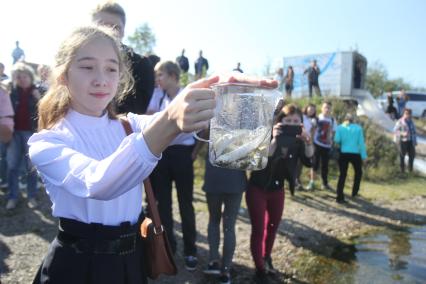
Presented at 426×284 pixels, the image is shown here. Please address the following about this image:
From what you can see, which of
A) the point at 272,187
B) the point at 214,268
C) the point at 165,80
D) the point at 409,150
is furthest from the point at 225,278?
the point at 409,150

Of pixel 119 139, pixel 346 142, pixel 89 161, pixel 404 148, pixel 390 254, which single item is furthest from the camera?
pixel 404 148

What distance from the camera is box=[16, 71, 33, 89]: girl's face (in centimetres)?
603

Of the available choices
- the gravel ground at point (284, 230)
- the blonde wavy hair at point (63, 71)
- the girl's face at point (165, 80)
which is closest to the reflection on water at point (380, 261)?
the gravel ground at point (284, 230)

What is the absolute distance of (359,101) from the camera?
22.5 m

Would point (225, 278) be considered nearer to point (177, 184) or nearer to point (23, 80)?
point (177, 184)

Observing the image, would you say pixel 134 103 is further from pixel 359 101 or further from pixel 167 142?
pixel 359 101

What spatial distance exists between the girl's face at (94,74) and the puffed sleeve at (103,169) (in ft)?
1.03

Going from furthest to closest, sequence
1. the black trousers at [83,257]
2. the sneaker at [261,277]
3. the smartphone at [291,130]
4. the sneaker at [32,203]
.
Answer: the sneaker at [32,203], the smartphone at [291,130], the sneaker at [261,277], the black trousers at [83,257]

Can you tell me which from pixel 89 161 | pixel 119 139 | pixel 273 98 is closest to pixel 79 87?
pixel 119 139

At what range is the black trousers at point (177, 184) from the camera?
4422 millimetres

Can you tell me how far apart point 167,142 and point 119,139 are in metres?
0.72

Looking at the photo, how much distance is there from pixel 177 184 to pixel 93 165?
323 cm

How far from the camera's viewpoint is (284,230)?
6.24 metres

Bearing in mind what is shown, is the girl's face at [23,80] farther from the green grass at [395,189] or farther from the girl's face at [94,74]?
the green grass at [395,189]
